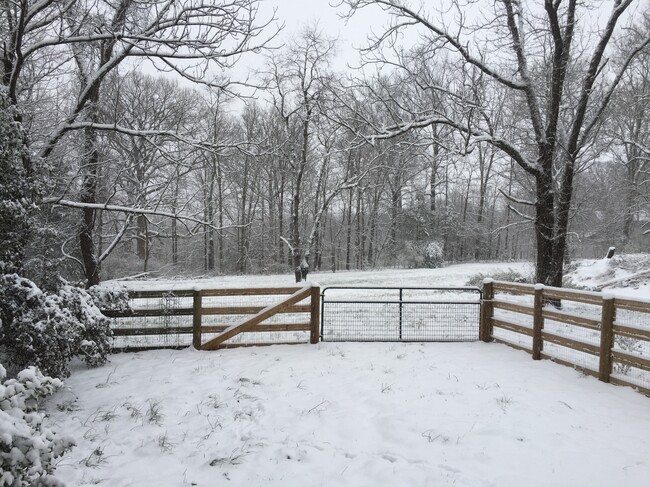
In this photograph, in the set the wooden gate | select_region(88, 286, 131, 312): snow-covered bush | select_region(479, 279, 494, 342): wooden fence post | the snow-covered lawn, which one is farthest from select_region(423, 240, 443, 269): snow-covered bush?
select_region(88, 286, 131, 312): snow-covered bush

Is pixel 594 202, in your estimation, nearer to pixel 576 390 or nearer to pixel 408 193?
pixel 408 193

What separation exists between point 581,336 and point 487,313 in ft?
5.65

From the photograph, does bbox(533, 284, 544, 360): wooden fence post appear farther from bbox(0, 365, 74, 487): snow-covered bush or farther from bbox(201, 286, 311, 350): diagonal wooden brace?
bbox(0, 365, 74, 487): snow-covered bush

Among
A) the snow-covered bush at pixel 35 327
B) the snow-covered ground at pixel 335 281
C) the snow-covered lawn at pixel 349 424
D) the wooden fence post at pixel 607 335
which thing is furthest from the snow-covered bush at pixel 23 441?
the snow-covered ground at pixel 335 281

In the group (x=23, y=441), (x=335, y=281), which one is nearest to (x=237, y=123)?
(x=335, y=281)

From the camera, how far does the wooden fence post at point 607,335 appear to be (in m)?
5.58

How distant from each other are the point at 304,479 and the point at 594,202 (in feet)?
93.6

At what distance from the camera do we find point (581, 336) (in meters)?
6.93

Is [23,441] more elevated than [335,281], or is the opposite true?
[23,441]

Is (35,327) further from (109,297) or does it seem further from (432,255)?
(432,255)

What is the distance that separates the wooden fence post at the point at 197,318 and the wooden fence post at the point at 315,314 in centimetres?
202

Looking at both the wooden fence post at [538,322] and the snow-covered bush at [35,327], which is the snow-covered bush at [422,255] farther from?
the snow-covered bush at [35,327]

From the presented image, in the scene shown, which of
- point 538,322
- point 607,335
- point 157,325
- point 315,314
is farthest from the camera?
point 315,314

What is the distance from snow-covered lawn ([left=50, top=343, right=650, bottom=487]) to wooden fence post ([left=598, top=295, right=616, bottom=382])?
0.74 ft
